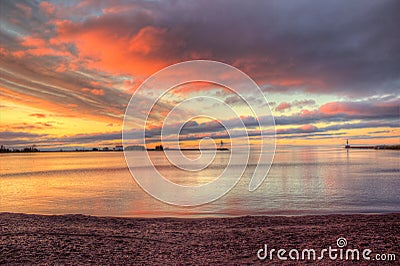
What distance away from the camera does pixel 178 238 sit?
11.5 m

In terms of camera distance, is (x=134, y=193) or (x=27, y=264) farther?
(x=134, y=193)

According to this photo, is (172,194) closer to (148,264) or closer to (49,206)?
(49,206)

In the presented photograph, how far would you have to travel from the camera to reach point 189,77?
16.5 meters

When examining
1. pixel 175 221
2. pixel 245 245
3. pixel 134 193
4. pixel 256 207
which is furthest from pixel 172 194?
pixel 245 245

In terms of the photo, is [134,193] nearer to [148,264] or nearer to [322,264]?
[148,264]

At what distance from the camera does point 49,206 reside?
2227 cm

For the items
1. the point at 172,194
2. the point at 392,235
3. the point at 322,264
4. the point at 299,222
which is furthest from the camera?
the point at 172,194

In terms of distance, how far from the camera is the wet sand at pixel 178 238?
30.3ft

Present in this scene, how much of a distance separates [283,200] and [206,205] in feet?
18.6

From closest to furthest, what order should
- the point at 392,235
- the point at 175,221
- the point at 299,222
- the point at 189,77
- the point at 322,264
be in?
the point at 322,264 → the point at 392,235 → the point at 299,222 → the point at 175,221 → the point at 189,77

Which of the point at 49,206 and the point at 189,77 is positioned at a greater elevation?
the point at 189,77

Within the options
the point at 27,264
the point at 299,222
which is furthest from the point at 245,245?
the point at 27,264

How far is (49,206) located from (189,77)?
14.2 m

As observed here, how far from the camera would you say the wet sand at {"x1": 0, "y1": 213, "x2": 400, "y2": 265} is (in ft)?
30.3
